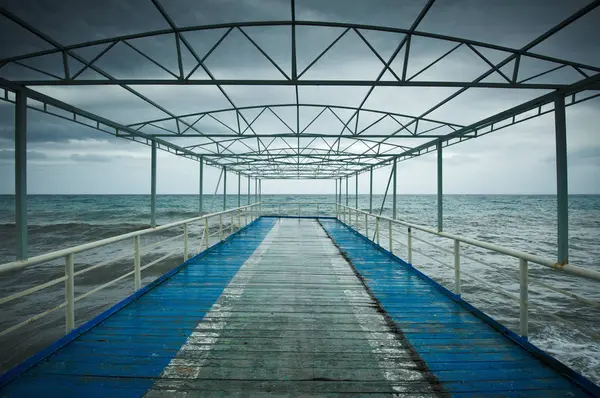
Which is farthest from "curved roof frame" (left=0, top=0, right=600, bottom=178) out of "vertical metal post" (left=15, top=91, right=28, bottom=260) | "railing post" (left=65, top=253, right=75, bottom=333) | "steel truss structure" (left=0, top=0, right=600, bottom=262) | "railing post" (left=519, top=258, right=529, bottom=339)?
"railing post" (left=65, top=253, right=75, bottom=333)

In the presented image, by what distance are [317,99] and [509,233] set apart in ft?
81.8

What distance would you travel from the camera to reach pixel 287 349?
3160 mm

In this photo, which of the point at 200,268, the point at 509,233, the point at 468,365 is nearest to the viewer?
the point at 468,365

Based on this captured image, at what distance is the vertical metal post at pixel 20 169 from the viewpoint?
4.59m

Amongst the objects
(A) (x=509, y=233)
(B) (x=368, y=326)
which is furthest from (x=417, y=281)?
(A) (x=509, y=233)

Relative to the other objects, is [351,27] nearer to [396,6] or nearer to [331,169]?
[396,6]

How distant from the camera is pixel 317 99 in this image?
26.2 ft

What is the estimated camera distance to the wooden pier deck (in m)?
2.54

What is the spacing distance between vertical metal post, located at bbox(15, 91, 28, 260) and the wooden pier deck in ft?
6.28

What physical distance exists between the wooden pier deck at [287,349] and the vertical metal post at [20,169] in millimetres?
1914

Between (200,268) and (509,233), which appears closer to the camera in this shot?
(200,268)

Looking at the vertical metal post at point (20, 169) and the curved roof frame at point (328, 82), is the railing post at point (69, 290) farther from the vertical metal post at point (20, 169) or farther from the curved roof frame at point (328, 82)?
the curved roof frame at point (328, 82)

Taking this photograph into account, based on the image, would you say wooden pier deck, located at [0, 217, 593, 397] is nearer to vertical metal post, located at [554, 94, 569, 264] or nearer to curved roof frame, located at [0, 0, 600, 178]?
vertical metal post, located at [554, 94, 569, 264]

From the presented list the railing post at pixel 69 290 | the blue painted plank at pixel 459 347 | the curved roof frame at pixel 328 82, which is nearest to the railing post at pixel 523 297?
the blue painted plank at pixel 459 347
